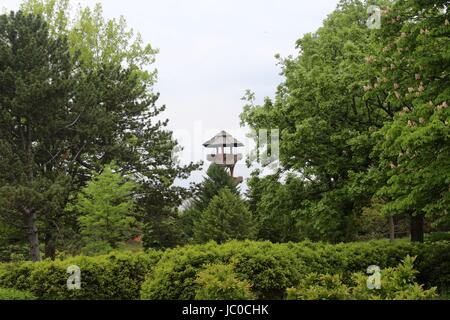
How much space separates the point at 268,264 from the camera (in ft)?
41.9

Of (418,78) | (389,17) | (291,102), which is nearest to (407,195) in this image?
(418,78)

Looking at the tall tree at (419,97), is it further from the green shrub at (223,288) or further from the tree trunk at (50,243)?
the tree trunk at (50,243)

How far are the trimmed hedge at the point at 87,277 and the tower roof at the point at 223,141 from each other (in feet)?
88.7

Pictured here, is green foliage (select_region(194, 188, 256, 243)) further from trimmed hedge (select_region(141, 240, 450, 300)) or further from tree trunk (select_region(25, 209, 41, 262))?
trimmed hedge (select_region(141, 240, 450, 300))

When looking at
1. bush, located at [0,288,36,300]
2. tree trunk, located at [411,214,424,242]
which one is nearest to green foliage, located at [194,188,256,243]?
tree trunk, located at [411,214,424,242]

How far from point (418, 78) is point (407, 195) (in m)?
3.17

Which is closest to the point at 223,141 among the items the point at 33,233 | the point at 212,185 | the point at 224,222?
the point at 212,185

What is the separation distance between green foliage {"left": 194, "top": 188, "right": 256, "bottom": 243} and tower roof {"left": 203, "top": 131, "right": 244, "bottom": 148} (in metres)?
10.5

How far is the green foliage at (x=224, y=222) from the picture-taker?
31.6 m

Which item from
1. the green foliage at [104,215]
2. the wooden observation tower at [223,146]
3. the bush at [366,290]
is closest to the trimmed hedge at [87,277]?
the green foliage at [104,215]

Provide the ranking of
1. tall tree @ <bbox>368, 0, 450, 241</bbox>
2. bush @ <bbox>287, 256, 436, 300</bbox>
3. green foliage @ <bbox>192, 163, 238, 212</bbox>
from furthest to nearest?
green foliage @ <bbox>192, 163, 238, 212</bbox>, tall tree @ <bbox>368, 0, 450, 241</bbox>, bush @ <bbox>287, 256, 436, 300</bbox>

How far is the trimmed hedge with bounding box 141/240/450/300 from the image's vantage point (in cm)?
1181

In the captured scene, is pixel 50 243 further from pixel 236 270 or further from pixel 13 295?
pixel 236 270
